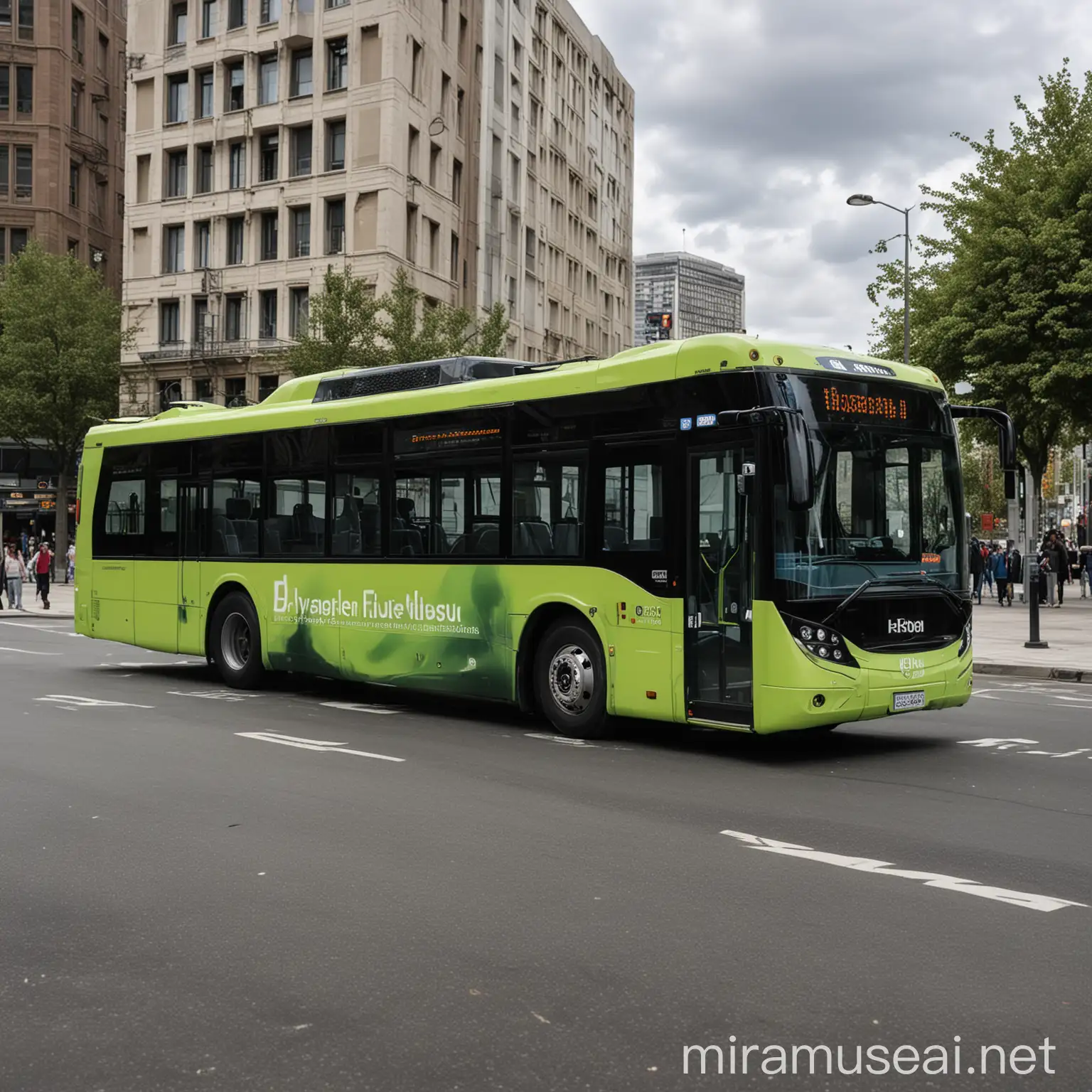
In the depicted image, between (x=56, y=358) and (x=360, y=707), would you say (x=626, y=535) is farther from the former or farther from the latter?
(x=56, y=358)

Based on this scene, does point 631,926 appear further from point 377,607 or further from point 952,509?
point 377,607

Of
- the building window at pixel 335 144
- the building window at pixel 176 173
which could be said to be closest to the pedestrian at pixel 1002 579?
the building window at pixel 335 144

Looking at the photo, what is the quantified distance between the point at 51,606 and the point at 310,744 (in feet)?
93.8

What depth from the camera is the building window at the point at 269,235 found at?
5766cm

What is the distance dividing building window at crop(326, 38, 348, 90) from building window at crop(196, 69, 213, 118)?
6.14 metres

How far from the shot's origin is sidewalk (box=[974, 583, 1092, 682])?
18.8 meters

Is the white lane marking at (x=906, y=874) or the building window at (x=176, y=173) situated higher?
the building window at (x=176, y=173)

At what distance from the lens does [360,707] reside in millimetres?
13836

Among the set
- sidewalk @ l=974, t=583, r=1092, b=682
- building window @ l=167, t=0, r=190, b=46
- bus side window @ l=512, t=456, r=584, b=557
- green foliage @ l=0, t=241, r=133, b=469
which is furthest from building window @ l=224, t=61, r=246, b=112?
bus side window @ l=512, t=456, r=584, b=557

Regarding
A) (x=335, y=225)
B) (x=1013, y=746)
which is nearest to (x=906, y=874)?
(x=1013, y=746)

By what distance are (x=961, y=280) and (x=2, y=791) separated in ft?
96.7

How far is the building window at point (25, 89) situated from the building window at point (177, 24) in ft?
29.6

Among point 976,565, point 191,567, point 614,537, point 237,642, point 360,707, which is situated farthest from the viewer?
point 976,565

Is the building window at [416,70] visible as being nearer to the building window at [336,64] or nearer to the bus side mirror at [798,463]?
the building window at [336,64]
